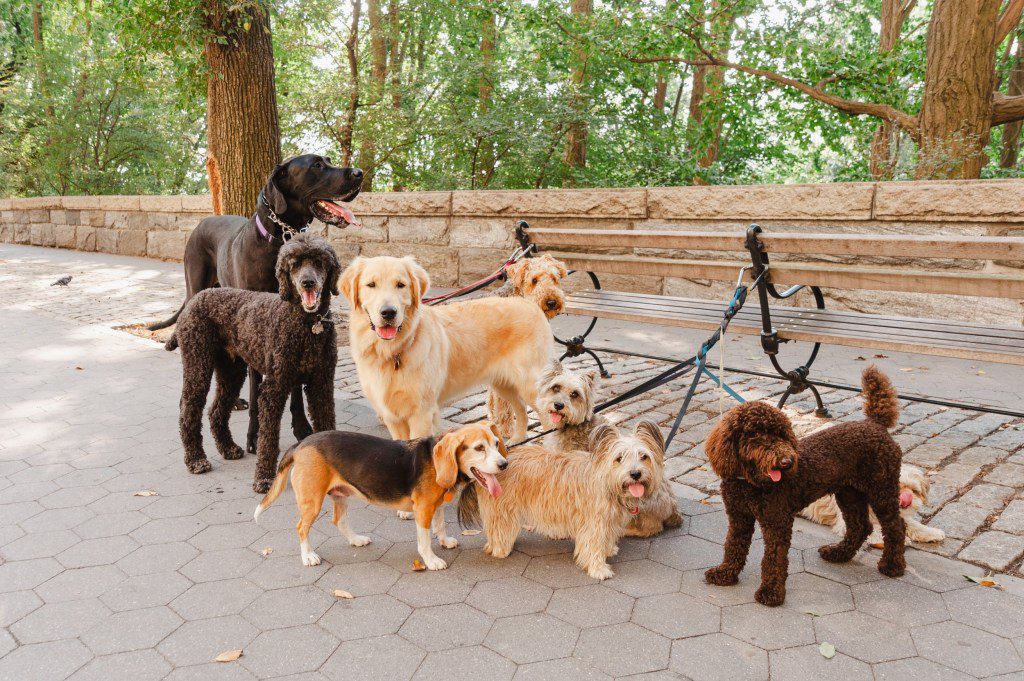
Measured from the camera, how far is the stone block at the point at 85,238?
19203 mm

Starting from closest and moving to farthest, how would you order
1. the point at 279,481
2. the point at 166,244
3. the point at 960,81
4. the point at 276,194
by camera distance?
the point at 279,481
the point at 276,194
the point at 960,81
the point at 166,244

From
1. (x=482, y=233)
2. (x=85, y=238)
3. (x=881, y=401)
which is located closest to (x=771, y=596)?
(x=881, y=401)

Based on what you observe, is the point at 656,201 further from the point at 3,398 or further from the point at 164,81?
the point at 164,81

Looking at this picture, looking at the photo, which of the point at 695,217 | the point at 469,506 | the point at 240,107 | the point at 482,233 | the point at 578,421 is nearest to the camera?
the point at 469,506

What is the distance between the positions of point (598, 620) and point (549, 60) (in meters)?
13.2

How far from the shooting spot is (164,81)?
14070 millimetres

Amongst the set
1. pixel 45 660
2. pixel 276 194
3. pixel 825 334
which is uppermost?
pixel 276 194

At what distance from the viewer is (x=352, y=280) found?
392 centimetres

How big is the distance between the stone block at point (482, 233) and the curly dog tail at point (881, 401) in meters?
7.18

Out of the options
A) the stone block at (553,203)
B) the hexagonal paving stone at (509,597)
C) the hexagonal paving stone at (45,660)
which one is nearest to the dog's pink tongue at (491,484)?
the hexagonal paving stone at (509,597)

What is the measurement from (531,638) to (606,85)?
13.3m

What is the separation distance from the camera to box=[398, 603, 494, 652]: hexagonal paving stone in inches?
109

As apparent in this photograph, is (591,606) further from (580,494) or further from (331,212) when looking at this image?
(331,212)

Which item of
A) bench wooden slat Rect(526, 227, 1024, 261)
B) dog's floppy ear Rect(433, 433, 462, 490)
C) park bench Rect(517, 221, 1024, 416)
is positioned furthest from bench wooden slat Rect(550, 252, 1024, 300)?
dog's floppy ear Rect(433, 433, 462, 490)
